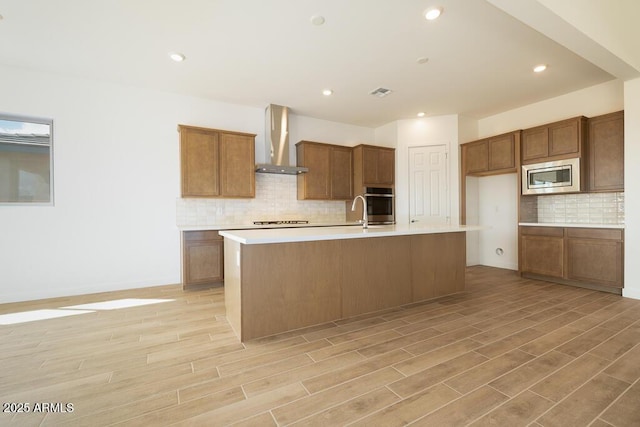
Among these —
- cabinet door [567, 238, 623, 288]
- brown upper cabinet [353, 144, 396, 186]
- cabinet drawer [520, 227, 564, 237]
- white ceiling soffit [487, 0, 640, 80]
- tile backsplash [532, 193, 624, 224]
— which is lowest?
cabinet door [567, 238, 623, 288]

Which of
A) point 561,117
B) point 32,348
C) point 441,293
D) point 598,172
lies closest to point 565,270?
point 598,172

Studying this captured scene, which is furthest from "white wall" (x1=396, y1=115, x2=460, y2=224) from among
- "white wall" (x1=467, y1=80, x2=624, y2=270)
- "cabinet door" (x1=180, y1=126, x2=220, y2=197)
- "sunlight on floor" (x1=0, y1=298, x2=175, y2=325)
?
"sunlight on floor" (x1=0, y1=298, x2=175, y2=325)

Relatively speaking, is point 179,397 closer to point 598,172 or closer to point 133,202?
point 133,202

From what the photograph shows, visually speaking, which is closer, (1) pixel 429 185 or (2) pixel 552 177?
(2) pixel 552 177

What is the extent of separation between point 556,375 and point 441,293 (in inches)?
66.0

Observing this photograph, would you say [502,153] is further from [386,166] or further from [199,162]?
[199,162]

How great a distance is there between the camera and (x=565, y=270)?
160 inches

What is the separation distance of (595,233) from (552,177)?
98 centimetres

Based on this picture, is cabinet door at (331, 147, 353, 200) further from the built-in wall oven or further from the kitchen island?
the kitchen island

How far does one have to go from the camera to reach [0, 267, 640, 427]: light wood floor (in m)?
1.51

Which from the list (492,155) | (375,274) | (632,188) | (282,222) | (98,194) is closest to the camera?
(375,274)

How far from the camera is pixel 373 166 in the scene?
220 inches

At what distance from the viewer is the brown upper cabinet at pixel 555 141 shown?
3.99 m

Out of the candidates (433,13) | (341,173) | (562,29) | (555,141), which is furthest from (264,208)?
(555,141)
